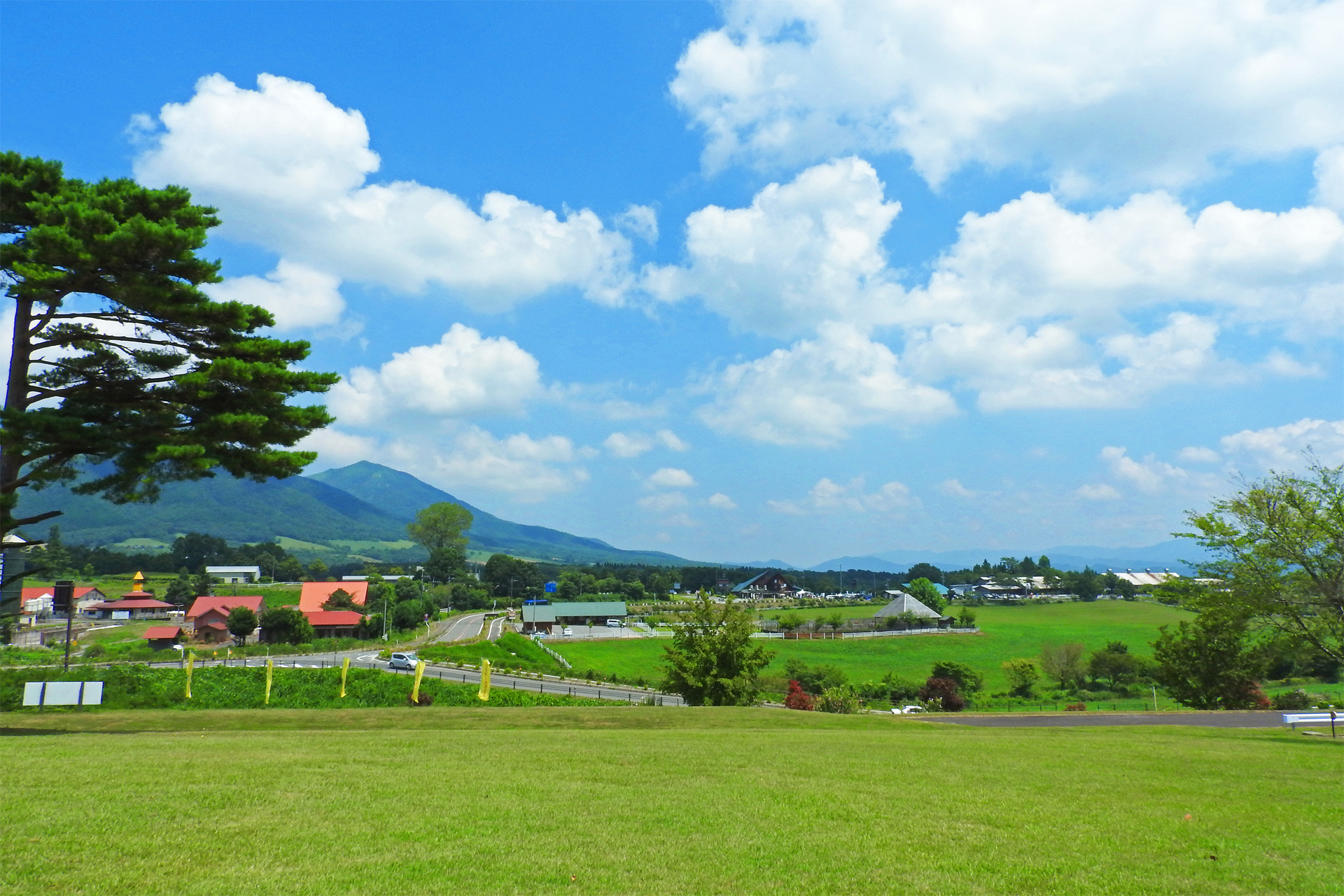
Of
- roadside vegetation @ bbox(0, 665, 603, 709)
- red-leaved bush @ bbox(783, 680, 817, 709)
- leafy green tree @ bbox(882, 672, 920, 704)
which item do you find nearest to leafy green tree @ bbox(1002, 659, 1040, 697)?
leafy green tree @ bbox(882, 672, 920, 704)

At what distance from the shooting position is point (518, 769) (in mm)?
11023

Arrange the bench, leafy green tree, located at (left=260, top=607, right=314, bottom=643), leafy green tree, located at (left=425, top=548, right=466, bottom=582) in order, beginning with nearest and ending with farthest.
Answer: the bench → leafy green tree, located at (left=260, top=607, right=314, bottom=643) → leafy green tree, located at (left=425, top=548, right=466, bottom=582)

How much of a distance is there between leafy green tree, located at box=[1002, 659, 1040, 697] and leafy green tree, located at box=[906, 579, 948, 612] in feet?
210

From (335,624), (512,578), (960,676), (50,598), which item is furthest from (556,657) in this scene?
(50,598)

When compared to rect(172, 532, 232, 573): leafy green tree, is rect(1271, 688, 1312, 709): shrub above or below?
above

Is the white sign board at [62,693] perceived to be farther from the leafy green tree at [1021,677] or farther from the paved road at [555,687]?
the leafy green tree at [1021,677]

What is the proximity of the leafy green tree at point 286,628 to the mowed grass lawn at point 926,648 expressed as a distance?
79.3 ft

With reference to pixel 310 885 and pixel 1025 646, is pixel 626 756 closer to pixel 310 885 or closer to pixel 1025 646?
pixel 310 885

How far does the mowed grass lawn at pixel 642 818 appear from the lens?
6.32 metres

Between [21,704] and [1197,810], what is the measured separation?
27520 mm

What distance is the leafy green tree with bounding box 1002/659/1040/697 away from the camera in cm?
5703

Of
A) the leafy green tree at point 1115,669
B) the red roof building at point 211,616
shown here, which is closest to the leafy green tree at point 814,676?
the leafy green tree at point 1115,669

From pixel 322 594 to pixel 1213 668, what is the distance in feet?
304

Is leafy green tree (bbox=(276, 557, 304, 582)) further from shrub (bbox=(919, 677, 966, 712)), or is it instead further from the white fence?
shrub (bbox=(919, 677, 966, 712))
